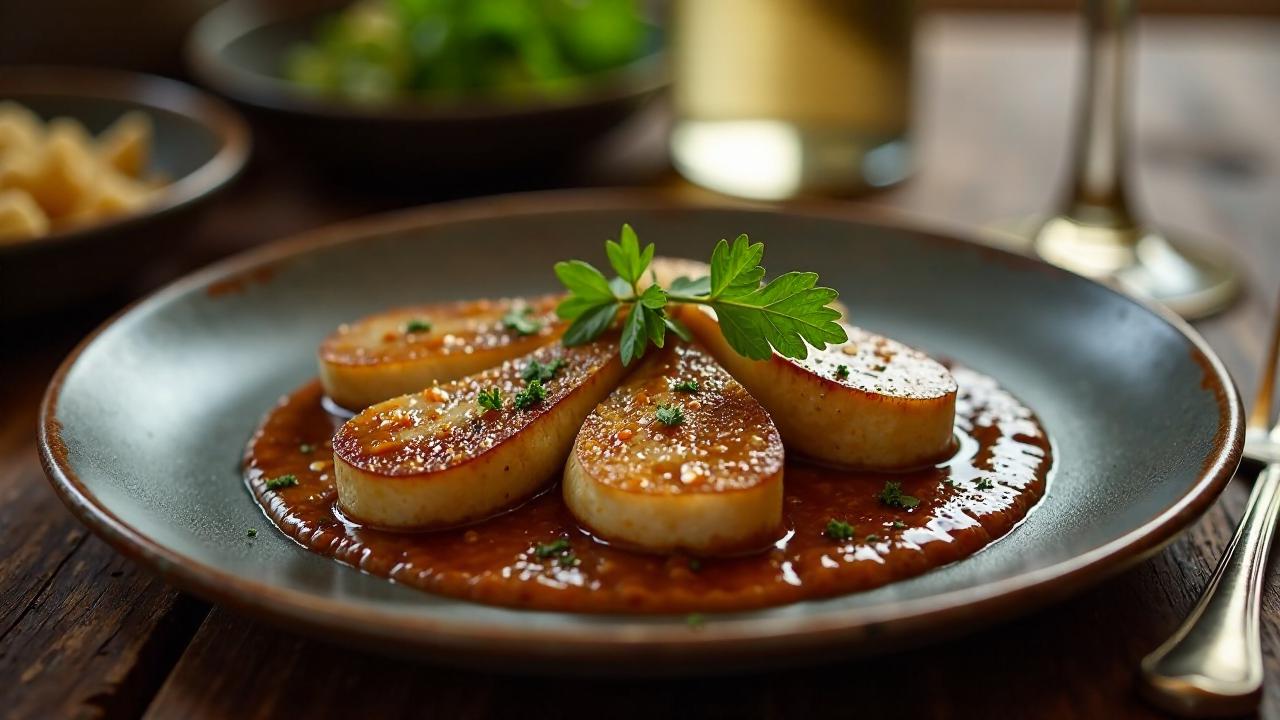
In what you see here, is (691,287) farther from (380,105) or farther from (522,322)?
(380,105)

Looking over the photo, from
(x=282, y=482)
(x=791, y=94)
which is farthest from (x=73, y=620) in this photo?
(x=791, y=94)

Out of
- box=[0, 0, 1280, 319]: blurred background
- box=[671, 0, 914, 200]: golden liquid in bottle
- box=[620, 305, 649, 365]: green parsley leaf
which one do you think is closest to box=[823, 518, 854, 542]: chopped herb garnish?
box=[620, 305, 649, 365]: green parsley leaf

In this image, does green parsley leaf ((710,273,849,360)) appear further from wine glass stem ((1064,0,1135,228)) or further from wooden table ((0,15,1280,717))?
wine glass stem ((1064,0,1135,228))

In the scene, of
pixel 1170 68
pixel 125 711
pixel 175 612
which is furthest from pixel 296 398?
pixel 1170 68

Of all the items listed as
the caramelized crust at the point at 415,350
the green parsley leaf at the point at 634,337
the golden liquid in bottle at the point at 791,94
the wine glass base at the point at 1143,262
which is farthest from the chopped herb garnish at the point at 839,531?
the golden liquid in bottle at the point at 791,94

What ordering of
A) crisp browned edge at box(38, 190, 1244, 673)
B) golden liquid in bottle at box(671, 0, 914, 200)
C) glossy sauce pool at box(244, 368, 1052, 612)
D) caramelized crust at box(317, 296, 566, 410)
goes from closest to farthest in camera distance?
1. crisp browned edge at box(38, 190, 1244, 673)
2. glossy sauce pool at box(244, 368, 1052, 612)
3. caramelized crust at box(317, 296, 566, 410)
4. golden liquid in bottle at box(671, 0, 914, 200)

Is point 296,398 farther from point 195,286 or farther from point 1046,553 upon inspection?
point 1046,553
